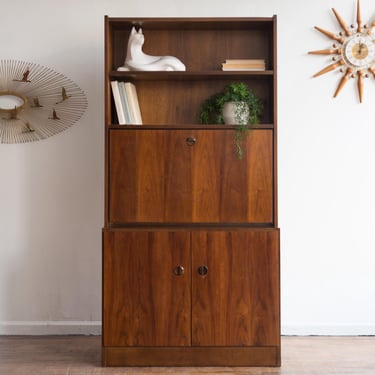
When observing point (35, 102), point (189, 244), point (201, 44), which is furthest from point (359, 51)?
point (35, 102)

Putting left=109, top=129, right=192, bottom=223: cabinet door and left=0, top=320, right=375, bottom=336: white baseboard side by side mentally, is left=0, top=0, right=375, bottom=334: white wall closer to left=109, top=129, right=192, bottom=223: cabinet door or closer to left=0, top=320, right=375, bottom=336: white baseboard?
left=0, top=320, right=375, bottom=336: white baseboard

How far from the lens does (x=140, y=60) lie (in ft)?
9.13

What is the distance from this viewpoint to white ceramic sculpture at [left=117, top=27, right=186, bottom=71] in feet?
9.08

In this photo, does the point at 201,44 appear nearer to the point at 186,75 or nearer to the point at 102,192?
the point at 186,75

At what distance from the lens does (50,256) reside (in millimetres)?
3209

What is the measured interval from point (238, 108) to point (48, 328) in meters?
1.76

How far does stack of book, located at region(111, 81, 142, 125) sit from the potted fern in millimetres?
445

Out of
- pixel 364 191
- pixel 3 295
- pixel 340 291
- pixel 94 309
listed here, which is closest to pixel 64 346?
pixel 94 309

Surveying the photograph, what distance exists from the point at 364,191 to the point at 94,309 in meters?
1.81

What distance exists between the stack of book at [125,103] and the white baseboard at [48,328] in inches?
51.0

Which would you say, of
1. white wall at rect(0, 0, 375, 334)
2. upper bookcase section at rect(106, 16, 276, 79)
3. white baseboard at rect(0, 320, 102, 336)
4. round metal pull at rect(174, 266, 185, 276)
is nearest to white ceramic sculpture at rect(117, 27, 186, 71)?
upper bookcase section at rect(106, 16, 276, 79)

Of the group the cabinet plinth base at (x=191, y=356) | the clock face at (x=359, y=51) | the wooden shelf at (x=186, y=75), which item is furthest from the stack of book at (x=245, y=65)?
the cabinet plinth base at (x=191, y=356)

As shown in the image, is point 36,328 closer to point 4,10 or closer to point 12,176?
point 12,176

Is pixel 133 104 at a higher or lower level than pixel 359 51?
lower
